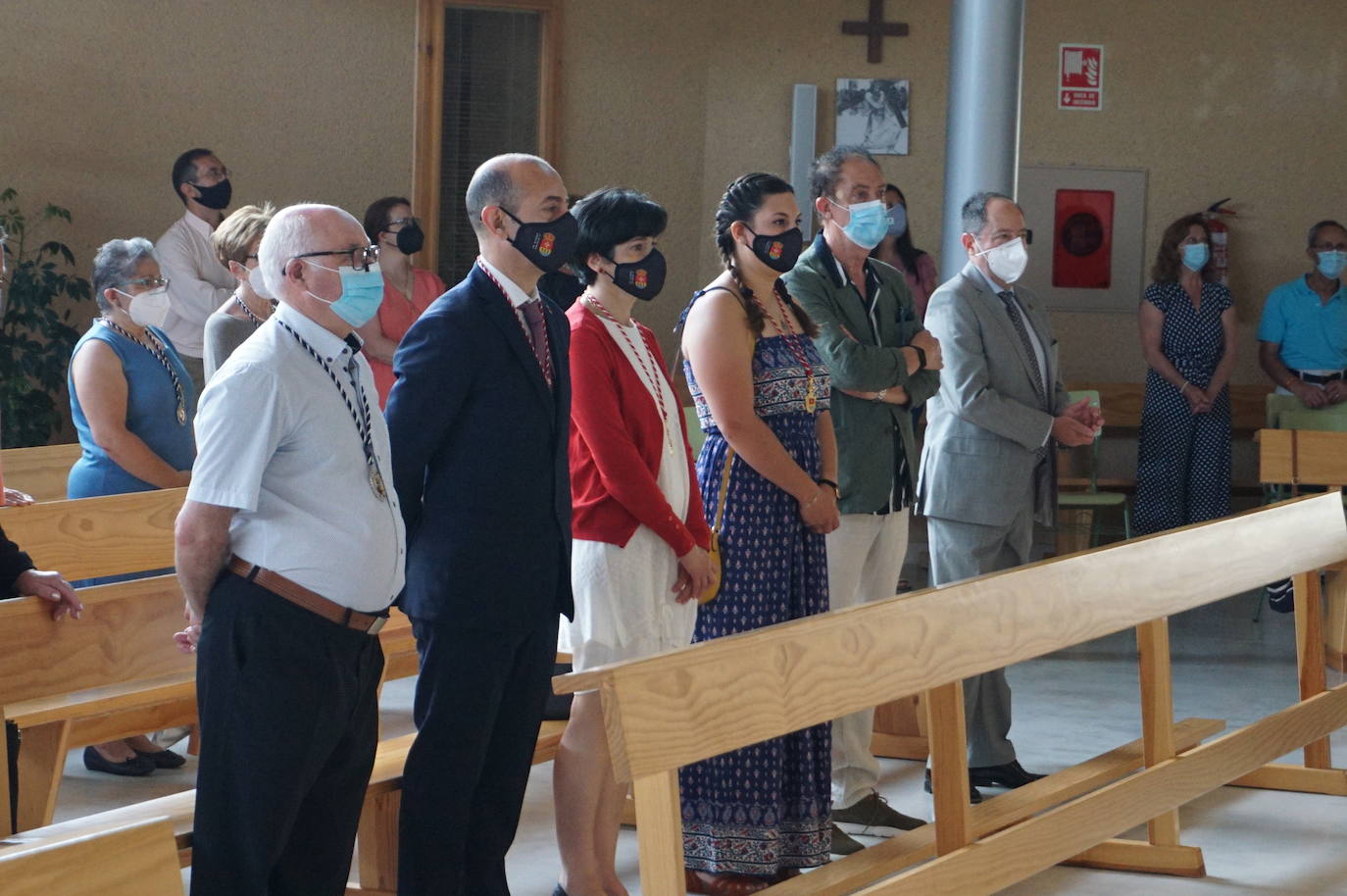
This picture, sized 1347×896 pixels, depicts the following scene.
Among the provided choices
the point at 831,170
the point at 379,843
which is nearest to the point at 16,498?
the point at 379,843

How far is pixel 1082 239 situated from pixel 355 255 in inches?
277

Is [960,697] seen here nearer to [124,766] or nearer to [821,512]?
[821,512]

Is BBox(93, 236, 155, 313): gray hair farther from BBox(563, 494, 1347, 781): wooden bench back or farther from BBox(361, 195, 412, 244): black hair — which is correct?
BBox(563, 494, 1347, 781): wooden bench back

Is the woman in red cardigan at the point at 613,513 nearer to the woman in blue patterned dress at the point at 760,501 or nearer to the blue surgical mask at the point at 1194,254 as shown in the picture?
the woman in blue patterned dress at the point at 760,501

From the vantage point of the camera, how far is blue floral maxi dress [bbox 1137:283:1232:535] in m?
7.69

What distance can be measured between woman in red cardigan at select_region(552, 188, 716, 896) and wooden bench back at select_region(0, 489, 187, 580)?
4.53ft

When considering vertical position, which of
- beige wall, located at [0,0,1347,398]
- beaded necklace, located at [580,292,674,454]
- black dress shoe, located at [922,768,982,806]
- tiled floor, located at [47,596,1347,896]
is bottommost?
tiled floor, located at [47,596,1347,896]

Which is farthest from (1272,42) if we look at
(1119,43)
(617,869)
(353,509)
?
(353,509)

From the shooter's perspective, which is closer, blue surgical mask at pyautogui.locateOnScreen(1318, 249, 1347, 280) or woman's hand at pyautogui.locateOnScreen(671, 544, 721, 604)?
woman's hand at pyautogui.locateOnScreen(671, 544, 721, 604)

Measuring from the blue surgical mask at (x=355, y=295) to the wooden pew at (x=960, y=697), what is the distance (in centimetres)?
73

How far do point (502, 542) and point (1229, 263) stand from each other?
728cm

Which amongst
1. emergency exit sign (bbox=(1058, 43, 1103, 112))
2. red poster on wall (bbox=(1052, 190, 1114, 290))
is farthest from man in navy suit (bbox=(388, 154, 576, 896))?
emergency exit sign (bbox=(1058, 43, 1103, 112))

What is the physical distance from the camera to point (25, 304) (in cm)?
691

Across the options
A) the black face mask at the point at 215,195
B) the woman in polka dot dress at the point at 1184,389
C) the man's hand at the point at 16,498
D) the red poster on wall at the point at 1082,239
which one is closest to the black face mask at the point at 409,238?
the black face mask at the point at 215,195
